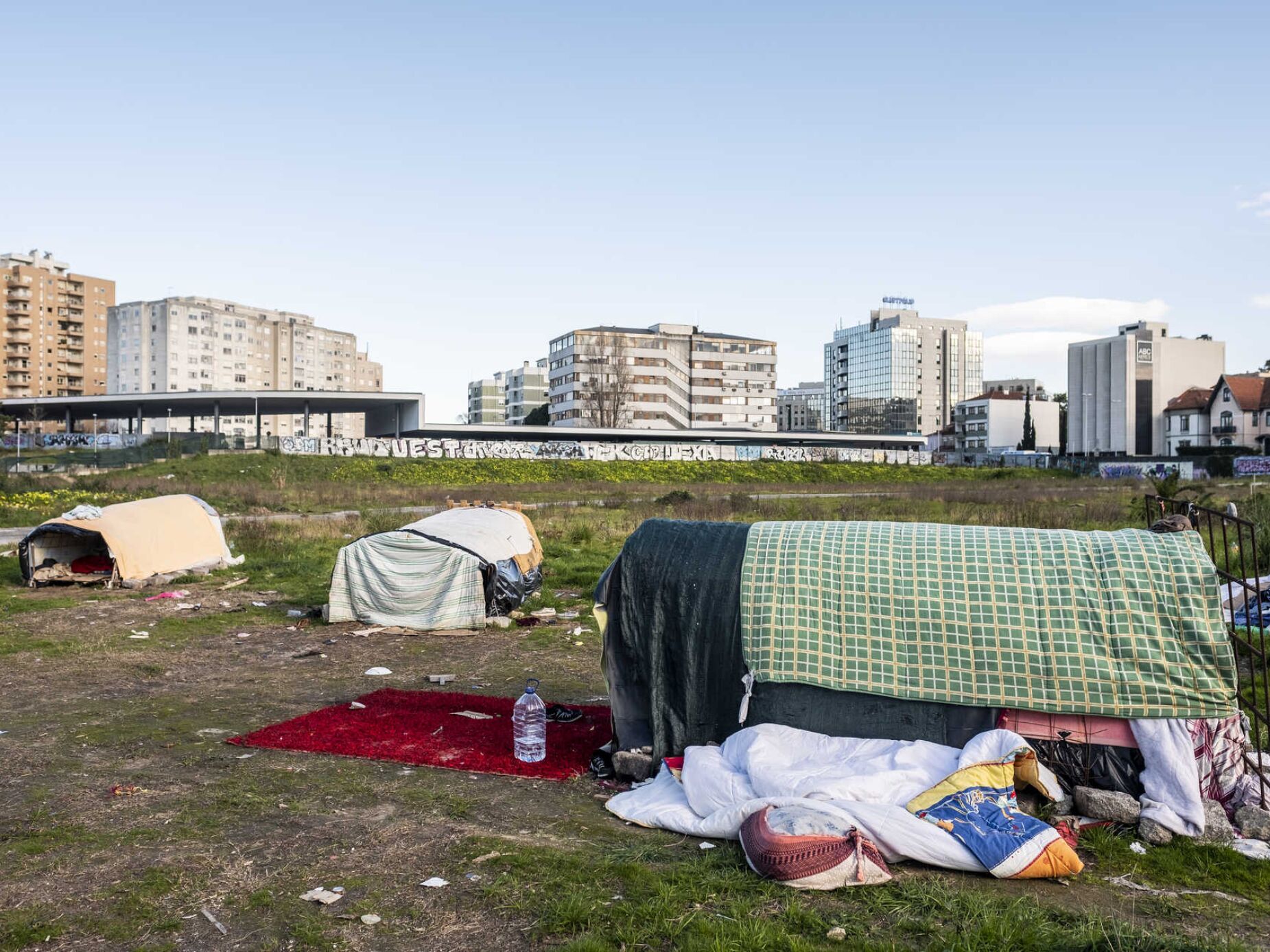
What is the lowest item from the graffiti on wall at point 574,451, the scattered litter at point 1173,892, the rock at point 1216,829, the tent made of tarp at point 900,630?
the scattered litter at point 1173,892

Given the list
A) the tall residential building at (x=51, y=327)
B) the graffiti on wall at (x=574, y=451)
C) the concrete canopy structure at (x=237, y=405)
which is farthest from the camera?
the tall residential building at (x=51, y=327)

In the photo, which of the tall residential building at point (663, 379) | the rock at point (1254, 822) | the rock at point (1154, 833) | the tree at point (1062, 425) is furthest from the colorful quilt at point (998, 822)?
the tree at point (1062, 425)

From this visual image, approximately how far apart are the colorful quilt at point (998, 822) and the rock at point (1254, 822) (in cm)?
126

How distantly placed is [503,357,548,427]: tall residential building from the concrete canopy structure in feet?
240

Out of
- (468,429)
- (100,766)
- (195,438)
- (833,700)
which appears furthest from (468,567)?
(468,429)

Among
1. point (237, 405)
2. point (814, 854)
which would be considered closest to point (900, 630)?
point (814, 854)

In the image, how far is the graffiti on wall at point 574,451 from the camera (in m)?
62.3

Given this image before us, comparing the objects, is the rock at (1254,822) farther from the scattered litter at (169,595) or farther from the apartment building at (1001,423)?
the apartment building at (1001,423)

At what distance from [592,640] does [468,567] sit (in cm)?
236

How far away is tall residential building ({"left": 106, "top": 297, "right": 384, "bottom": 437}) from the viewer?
11744 centimetres

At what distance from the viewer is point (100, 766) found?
756cm

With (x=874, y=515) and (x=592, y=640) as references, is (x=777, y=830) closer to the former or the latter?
(x=592, y=640)

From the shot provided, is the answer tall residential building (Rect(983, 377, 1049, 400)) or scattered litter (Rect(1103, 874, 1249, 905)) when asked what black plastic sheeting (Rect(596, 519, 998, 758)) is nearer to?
scattered litter (Rect(1103, 874, 1249, 905))

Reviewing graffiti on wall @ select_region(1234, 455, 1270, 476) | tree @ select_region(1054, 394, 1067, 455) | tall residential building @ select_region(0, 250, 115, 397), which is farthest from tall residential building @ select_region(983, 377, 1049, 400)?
tall residential building @ select_region(0, 250, 115, 397)
